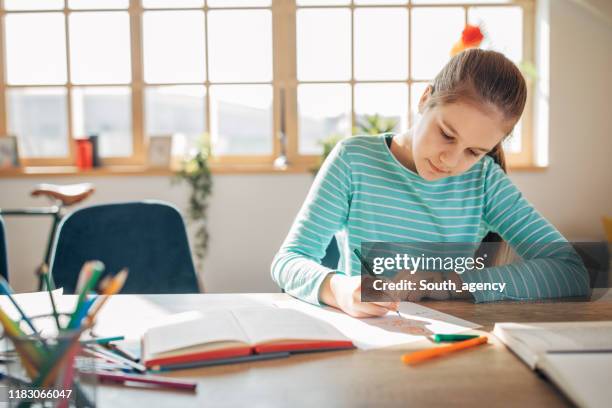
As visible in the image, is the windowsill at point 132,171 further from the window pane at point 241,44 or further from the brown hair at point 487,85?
the brown hair at point 487,85

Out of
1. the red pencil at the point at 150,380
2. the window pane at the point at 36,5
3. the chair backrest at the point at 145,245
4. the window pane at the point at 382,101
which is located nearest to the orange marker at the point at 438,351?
the red pencil at the point at 150,380

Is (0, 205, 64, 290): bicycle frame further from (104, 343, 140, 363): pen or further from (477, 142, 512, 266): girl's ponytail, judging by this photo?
(104, 343, 140, 363): pen

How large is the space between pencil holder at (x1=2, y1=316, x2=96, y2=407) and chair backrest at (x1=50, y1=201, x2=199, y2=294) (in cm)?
113

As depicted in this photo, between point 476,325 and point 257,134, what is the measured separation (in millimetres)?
2762

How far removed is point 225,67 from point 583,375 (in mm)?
3136

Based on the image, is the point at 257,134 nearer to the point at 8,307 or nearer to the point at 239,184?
the point at 239,184

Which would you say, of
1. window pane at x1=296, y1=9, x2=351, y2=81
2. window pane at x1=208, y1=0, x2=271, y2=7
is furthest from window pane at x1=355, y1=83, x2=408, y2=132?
window pane at x1=208, y1=0, x2=271, y2=7

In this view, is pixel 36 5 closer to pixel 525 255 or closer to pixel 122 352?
pixel 525 255

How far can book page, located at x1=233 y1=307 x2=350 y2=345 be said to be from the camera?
0.92 m

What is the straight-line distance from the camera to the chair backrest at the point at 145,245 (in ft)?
5.85

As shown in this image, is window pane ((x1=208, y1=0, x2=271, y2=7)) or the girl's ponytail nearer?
the girl's ponytail

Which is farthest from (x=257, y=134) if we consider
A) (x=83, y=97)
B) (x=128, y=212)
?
(x=128, y=212)

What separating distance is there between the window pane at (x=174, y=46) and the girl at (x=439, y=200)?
221cm

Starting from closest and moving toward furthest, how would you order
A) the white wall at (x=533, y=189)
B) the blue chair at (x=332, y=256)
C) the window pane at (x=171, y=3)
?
the blue chair at (x=332, y=256) → the white wall at (x=533, y=189) → the window pane at (x=171, y=3)
